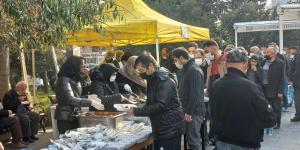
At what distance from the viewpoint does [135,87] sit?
24.8 ft

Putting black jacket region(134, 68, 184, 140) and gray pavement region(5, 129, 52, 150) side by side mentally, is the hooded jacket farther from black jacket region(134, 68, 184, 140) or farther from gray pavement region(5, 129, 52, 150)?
gray pavement region(5, 129, 52, 150)

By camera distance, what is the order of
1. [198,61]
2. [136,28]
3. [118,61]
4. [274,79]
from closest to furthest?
[198,61], [274,79], [136,28], [118,61]

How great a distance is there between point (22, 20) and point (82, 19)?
1024mm

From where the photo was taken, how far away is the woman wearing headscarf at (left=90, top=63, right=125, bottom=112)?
18.5ft

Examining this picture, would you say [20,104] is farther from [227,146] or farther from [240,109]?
[240,109]

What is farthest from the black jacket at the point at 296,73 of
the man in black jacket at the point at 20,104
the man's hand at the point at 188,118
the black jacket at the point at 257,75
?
the man in black jacket at the point at 20,104

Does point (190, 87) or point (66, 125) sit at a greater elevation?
point (190, 87)

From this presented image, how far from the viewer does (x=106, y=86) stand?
6059mm

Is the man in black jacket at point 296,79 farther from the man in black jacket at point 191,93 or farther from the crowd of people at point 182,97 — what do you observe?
the man in black jacket at point 191,93

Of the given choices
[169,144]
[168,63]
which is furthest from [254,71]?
[169,144]

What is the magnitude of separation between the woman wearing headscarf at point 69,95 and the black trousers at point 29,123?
3433mm

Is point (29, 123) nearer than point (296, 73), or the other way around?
point (29, 123)

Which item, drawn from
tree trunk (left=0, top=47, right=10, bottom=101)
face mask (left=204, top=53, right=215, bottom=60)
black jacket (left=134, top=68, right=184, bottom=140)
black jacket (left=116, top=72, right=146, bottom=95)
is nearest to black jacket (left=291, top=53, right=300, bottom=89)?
face mask (left=204, top=53, right=215, bottom=60)

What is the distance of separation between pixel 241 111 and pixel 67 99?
7.43ft
